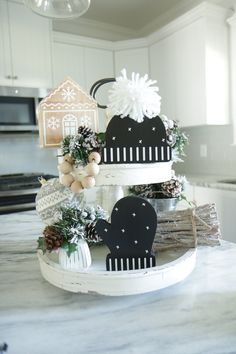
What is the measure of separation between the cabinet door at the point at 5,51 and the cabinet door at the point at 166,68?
139 cm

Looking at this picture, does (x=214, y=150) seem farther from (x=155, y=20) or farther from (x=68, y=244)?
(x=68, y=244)

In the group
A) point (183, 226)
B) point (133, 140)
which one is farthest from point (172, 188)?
point (133, 140)

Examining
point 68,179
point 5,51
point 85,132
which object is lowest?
point 68,179

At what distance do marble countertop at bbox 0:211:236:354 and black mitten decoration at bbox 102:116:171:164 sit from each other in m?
0.31

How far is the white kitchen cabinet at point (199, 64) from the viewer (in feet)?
8.08

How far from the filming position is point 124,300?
662 mm

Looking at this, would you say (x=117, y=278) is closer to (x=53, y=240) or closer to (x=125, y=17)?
(x=53, y=240)

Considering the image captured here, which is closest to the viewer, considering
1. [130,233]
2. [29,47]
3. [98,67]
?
[130,233]

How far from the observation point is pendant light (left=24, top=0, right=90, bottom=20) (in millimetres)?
1187

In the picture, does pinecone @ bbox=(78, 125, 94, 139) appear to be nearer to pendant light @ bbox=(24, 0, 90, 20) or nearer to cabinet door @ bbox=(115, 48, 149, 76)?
pendant light @ bbox=(24, 0, 90, 20)

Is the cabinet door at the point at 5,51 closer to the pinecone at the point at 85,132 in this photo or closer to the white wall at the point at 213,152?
the white wall at the point at 213,152

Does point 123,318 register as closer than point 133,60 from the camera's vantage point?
Yes

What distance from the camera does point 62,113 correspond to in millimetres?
807

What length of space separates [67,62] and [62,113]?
243 cm
